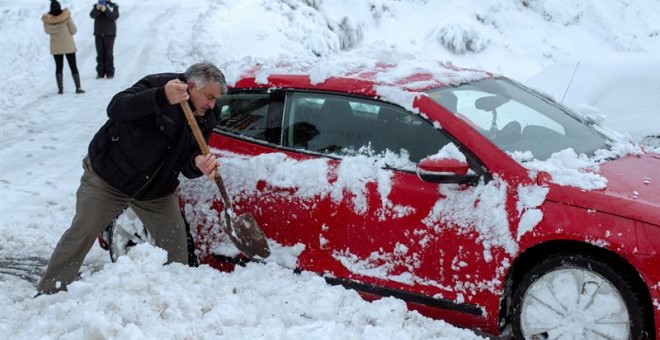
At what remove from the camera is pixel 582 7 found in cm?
2072

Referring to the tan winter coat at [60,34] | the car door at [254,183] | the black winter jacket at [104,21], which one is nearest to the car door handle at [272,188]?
the car door at [254,183]

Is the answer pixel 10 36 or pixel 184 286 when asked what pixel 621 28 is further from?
pixel 184 286

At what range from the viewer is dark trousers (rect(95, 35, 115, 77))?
13.2 m

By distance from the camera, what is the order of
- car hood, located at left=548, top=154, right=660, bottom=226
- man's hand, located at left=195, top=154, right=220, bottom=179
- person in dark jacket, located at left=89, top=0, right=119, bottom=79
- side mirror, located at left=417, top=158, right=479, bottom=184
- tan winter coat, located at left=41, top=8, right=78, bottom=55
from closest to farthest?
car hood, located at left=548, top=154, right=660, bottom=226 < side mirror, located at left=417, top=158, right=479, bottom=184 < man's hand, located at left=195, top=154, right=220, bottom=179 < tan winter coat, located at left=41, top=8, right=78, bottom=55 < person in dark jacket, located at left=89, top=0, right=119, bottom=79

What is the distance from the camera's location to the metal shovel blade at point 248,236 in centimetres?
392

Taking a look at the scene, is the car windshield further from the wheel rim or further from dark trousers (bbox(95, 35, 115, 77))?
dark trousers (bbox(95, 35, 115, 77))

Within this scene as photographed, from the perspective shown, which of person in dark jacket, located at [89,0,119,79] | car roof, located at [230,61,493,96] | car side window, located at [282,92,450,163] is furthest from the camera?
person in dark jacket, located at [89,0,119,79]

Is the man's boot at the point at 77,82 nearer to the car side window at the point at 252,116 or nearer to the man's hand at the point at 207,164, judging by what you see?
the car side window at the point at 252,116

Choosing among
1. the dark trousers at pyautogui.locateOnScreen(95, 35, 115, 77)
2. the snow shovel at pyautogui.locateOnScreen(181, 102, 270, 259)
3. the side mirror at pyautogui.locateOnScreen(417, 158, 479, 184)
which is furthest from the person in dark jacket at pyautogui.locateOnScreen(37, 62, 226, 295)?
the dark trousers at pyautogui.locateOnScreen(95, 35, 115, 77)

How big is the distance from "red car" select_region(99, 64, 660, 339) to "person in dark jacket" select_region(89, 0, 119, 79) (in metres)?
9.62

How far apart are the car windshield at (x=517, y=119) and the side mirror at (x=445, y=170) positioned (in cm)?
30

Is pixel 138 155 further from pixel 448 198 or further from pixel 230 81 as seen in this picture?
pixel 448 198

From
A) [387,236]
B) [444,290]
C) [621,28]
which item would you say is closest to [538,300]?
[444,290]

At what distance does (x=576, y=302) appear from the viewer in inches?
123
